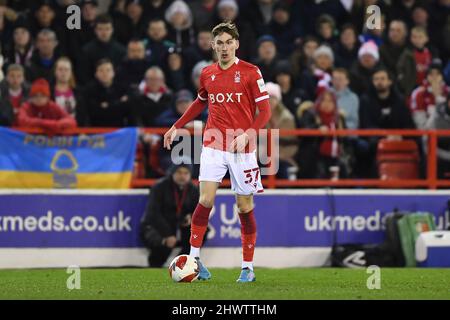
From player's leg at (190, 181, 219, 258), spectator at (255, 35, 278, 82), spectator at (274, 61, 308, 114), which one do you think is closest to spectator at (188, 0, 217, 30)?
spectator at (255, 35, 278, 82)

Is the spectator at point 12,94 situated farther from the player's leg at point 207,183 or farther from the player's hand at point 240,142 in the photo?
the player's hand at point 240,142

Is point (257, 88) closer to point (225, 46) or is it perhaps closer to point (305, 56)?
point (225, 46)

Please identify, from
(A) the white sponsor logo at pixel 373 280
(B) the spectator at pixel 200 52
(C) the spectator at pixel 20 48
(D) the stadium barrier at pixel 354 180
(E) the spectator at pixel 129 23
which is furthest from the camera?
(E) the spectator at pixel 129 23

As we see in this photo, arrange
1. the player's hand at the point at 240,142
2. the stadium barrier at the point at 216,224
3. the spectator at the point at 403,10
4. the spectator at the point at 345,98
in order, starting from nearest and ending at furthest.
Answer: the player's hand at the point at 240,142 → the stadium barrier at the point at 216,224 → the spectator at the point at 345,98 → the spectator at the point at 403,10

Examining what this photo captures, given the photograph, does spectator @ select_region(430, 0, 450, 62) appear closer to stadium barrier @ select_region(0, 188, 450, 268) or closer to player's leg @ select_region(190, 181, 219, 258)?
stadium barrier @ select_region(0, 188, 450, 268)

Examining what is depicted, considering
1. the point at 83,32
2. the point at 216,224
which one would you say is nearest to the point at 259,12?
the point at 83,32

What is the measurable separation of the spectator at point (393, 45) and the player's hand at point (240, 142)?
808 cm

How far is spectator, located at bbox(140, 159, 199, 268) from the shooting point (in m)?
15.3

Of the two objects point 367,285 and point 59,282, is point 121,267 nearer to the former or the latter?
point 59,282

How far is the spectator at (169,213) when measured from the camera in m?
15.3

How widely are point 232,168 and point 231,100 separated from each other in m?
0.69

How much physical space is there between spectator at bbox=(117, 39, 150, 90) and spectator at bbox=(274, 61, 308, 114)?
6.77 feet

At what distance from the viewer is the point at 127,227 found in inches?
615

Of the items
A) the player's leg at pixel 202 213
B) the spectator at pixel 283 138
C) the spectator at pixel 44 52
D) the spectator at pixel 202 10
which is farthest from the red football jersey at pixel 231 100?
the spectator at pixel 202 10
